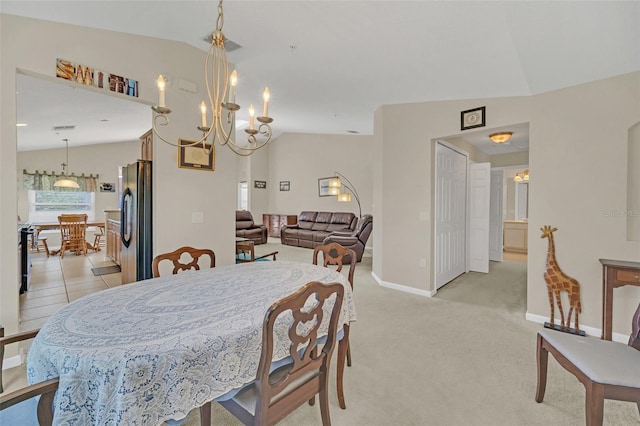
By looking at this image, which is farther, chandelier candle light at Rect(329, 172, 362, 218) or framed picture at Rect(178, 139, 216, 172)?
chandelier candle light at Rect(329, 172, 362, 218)

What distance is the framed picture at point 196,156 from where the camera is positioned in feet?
9.96

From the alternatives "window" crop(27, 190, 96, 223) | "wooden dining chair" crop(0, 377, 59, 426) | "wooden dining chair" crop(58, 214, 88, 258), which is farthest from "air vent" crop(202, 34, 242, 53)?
"window" crop(27, 190, 96, 223)

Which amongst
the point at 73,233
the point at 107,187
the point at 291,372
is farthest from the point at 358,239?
the point at 107,187

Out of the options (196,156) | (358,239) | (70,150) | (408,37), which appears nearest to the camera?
(408,37)

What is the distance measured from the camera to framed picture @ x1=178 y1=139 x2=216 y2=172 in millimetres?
3035

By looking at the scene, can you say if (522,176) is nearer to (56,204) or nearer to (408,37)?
(408,37)

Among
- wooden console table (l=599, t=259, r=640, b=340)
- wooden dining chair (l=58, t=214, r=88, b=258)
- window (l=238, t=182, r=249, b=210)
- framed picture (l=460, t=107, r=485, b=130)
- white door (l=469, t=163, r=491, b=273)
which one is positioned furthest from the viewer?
window (l=238, t=182, r=249, b=210)

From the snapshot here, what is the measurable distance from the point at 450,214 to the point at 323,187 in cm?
482

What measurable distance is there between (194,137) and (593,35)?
147 inches

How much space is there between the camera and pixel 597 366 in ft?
4.59

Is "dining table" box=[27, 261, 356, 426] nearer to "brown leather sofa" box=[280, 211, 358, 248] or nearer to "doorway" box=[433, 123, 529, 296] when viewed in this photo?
"doorway" box=[433, 123, 529, 296]

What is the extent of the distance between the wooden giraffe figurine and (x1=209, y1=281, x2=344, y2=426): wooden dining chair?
2.74 meters

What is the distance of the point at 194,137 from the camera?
3.16 m

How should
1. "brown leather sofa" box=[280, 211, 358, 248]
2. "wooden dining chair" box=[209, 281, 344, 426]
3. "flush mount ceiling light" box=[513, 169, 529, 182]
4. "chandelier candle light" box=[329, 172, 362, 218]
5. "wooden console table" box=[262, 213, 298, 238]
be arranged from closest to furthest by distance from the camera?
"wooden dining chair" box=[209, 281, 344, 426] → "flush mount ceiling light" box=[513, 169, 529, 182] → "chandelier candle light" box=[329, 172, 362, 218] → "brown leather sofa" box=[280, 211, 358, 248] → "wooden console table" box=[262, 213, 298, 238]
